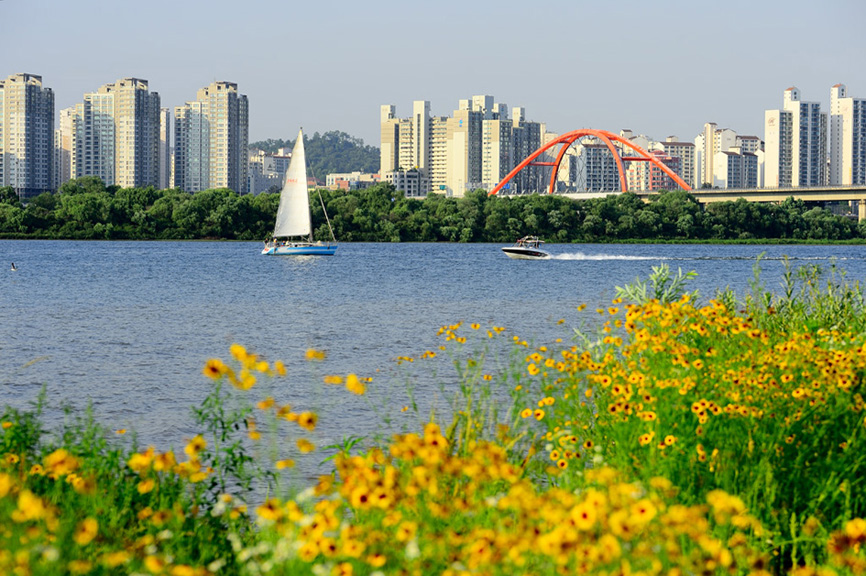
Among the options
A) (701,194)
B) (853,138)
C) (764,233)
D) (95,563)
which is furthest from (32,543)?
(853,138)

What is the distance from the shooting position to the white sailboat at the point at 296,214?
57.0m

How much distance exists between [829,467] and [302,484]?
3.95 meters

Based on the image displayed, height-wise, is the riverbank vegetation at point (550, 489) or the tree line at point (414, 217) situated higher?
the tree line at point (414, 217)

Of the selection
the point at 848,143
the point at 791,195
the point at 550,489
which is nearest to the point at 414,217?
the point at 791,195

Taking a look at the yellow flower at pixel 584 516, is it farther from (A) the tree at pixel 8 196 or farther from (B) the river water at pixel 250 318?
(A) the tree at pixel 8 196

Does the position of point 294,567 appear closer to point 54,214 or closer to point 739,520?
point 739,520

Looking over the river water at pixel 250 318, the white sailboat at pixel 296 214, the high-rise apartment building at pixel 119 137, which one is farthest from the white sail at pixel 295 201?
the high-rise apartment building at pixel 119 137

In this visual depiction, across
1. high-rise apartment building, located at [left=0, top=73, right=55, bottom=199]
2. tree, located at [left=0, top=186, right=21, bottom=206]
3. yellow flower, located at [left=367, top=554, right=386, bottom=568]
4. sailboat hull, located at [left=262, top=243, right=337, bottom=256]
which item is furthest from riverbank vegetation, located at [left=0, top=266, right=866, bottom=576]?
high-rise apartment building, located at [left=0, top=73, right=55, bottom=199]

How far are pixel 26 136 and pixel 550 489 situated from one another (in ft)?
561

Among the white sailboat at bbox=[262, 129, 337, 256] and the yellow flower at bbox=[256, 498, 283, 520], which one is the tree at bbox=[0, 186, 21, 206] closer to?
the white sailboat at bbox=[262, 129, 337, 256]

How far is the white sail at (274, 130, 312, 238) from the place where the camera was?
5694 centimetres

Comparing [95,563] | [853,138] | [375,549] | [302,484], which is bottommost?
[302,484]

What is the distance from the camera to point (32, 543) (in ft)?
11.0

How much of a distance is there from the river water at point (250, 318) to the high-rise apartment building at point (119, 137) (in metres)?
122
